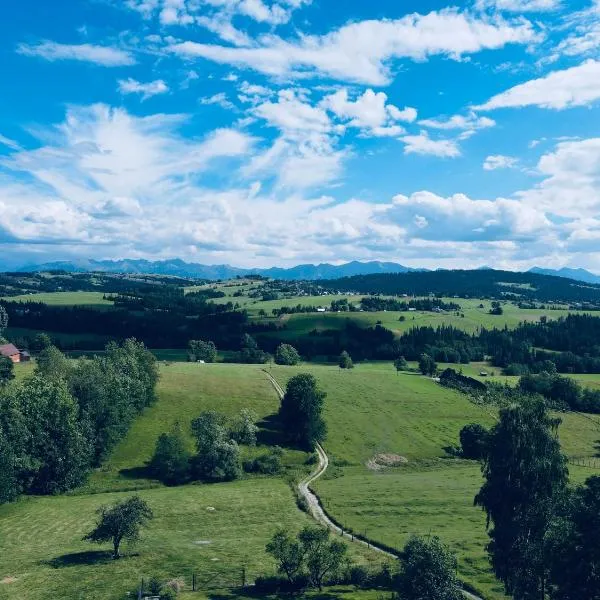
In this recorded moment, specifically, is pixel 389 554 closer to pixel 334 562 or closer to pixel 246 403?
pixel 334 562

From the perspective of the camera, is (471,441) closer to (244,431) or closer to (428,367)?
(244,431)

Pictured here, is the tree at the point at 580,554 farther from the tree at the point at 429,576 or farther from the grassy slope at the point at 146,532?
the grassy slope at the point at 146,532

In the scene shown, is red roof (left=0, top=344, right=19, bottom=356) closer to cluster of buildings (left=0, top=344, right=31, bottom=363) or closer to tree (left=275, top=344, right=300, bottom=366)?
cluster of buildings (left=0, top=344, right=31, bottom=363)

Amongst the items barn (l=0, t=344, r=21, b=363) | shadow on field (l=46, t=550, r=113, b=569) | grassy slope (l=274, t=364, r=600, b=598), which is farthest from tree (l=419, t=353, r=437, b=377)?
shadow on field (l=46, t=550, r=113, b=569)

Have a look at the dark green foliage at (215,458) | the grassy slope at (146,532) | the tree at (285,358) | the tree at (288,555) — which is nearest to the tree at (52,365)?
the grassy slope at (146,532)

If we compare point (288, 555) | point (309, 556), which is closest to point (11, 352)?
point (288, 555)

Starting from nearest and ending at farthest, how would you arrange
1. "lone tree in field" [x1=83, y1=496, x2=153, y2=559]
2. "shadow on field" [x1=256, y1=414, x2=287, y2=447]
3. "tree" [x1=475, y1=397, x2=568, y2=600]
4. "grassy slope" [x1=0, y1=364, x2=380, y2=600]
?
"tree" [x1=475, y1=397, x2=568, y2=600] < "grassy slope" [x1=0, y1=364, x2=380, y2=600] < "lone tree in field" [x1=83, y1=496, x2=153, y2=559] < "shadow on field" [x1=256, y1=414, x2=287, y2=447]

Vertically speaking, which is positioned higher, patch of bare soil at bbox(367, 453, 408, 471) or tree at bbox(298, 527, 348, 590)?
tree at bbox(298, 527, 348, 590)
